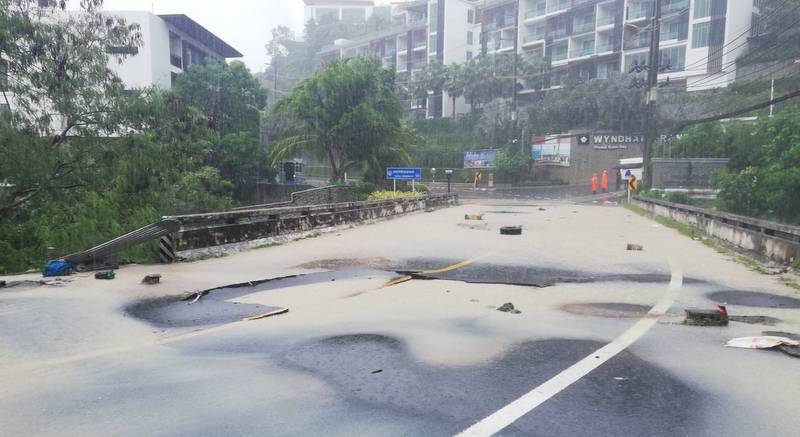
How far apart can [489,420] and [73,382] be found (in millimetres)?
3161

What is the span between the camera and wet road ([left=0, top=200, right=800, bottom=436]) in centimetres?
368

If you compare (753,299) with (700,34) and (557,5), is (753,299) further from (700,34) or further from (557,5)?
(557,5)

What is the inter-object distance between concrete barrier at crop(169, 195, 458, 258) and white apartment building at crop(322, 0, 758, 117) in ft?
104

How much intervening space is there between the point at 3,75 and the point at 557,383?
1876 centimetres

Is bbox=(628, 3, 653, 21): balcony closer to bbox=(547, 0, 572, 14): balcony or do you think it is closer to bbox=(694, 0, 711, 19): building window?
bbox=(694, 0, 711, 19): building window

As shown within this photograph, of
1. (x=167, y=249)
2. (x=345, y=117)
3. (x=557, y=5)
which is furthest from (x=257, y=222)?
(x=557, y=5)

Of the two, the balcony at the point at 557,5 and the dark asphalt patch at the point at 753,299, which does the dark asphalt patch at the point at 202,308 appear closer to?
the dark asphalt patch at the point at 753,299

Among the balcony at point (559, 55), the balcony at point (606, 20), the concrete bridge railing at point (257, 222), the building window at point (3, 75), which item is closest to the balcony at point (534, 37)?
the balcony at point (559, 55)

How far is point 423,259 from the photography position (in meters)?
11.4

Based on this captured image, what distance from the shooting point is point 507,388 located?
4199mm

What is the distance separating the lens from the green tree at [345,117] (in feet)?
127

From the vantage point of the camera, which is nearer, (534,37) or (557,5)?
(557,5)

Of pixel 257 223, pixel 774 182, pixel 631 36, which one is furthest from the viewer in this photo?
pixel 631 36

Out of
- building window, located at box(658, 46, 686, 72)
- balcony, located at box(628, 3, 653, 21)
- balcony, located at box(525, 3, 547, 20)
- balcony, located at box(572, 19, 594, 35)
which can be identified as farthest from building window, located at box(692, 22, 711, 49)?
balcony, located at box(525, 3, 547, 20)
